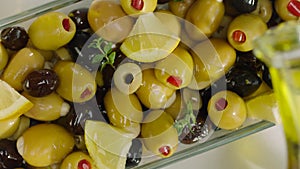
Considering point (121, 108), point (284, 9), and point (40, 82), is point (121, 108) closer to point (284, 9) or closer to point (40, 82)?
point (40, 82)

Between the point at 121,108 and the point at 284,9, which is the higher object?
the point at 284,9

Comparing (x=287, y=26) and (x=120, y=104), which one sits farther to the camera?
(x=120, y=104)

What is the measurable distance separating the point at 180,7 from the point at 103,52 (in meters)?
0.11

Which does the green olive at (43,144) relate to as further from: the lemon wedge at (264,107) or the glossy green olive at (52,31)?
the lemon wedge at (264,107)

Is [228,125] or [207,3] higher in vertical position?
[207,3]

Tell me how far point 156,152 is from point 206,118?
3.1 inches

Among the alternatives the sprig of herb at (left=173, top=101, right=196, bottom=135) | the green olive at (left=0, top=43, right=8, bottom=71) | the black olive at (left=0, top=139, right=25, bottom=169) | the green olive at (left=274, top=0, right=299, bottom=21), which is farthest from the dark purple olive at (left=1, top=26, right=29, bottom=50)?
the green olive at (left=274, top=0, right=299, bottom=21)

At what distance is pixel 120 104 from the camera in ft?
2.17

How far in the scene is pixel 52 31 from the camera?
0.64 meters

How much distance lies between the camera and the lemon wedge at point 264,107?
0.68 meters

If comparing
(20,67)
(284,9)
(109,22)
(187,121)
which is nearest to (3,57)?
(20,67)

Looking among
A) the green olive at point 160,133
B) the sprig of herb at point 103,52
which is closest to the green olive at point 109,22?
the sprig of herb at point 103,52

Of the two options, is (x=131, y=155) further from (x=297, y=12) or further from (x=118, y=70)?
(x=297, y=12)

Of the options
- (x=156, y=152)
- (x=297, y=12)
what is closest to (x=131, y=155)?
(x=156, y=152)
